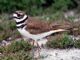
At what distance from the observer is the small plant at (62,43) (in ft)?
26.9

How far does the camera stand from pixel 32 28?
7.93 m

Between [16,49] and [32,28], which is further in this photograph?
[16,49]

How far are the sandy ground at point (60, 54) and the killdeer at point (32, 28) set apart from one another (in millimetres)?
382

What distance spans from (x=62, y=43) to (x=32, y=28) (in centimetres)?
82

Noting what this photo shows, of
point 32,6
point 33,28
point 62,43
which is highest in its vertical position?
point 33,28

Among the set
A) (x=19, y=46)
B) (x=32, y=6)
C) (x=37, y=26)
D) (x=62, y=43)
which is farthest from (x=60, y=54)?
(x=32, y=6)

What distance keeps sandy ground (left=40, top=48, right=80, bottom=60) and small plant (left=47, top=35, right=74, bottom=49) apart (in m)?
0.12

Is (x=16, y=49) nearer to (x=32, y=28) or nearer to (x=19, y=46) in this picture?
(x=19, y=46)

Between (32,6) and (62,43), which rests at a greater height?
(62,43)

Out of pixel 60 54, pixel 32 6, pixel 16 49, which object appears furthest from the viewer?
pixel 32 6

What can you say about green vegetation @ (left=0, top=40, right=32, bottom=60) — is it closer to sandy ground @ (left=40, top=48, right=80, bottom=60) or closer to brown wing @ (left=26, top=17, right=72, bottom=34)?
sandy ground @ (left=40, top=48, right=80, bottom=60)

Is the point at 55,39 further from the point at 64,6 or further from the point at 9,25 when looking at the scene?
the point at 64,6

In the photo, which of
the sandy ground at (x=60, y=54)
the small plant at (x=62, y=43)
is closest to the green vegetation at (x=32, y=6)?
the small plant at (x=62, y=43)

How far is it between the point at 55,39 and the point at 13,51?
3.43 feet
